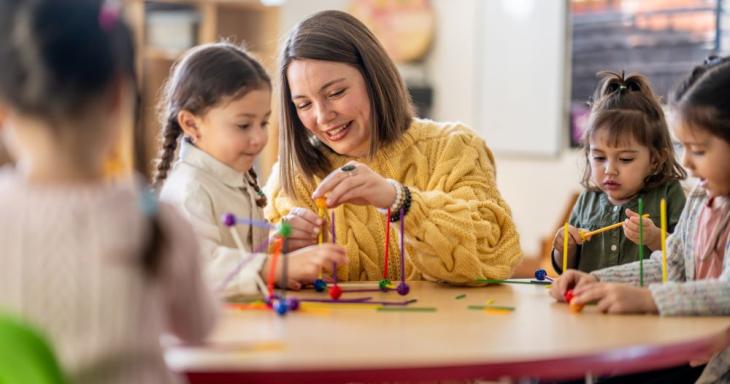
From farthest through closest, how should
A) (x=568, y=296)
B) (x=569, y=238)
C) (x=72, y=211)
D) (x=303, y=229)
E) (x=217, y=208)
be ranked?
(x=569, y=238)
(x=303, y=229)
(x=217, y=208)
(x=568, y=296)
(x=72, y=211)

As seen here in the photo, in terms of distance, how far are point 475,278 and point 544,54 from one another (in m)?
3.43

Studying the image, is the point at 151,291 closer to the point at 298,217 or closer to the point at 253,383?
the point at 253,383

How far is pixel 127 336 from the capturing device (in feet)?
3.16

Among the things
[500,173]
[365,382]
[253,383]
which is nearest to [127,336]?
[253,383]

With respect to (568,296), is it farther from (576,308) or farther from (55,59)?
(55,59)

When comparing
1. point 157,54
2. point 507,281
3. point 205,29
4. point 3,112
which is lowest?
point 507,281

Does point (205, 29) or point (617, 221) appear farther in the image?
point (205, 29)

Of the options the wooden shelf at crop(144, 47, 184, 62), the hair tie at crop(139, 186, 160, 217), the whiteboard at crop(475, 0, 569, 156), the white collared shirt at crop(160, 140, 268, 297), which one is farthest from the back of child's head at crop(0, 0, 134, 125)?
the whiteboard at crop(475, 0, 569, 156)

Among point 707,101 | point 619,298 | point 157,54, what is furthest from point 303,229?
point 157,54

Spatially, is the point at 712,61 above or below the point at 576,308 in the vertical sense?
above

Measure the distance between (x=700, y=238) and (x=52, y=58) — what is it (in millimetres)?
1182

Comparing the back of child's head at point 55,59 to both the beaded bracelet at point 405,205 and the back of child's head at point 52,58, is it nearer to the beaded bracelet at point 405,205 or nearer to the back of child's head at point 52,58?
the back of child's head at point 52,58

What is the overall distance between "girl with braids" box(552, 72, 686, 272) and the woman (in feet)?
0.89

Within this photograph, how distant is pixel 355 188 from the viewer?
5.82 ft
